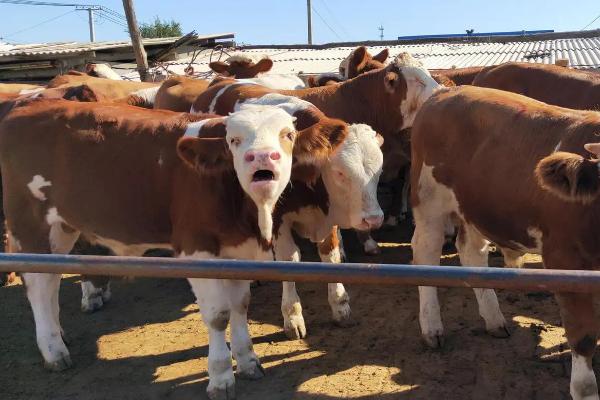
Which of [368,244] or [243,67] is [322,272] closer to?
[368,244]

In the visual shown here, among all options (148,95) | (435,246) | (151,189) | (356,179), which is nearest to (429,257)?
(435,246)

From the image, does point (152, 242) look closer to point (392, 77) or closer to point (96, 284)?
point (96, 284)

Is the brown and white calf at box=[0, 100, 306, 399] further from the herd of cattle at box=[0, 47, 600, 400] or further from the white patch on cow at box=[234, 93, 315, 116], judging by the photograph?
the white patch on cow at box=[234, 93, 315, 116]

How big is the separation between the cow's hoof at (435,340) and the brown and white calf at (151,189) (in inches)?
50.1

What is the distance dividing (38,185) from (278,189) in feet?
6.65

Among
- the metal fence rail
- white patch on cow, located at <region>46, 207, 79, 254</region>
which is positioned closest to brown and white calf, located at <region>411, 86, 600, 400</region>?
the metal fence rail

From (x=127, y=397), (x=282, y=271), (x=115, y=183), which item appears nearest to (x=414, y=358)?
(x=127, y=397)

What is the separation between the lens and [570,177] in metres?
2.96

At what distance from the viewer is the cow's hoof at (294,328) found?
201 inches

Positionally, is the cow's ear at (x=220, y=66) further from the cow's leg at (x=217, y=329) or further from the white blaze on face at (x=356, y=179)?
the cow's leg at (x=217, y=329)

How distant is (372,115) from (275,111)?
10.3 feet

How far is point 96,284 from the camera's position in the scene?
5.93 m

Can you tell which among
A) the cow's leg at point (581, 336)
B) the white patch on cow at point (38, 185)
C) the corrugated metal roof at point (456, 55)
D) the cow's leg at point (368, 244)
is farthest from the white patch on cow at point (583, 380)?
the corrugated metal roof at point (456, 55)

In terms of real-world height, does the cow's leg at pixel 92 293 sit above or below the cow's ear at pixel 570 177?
below
